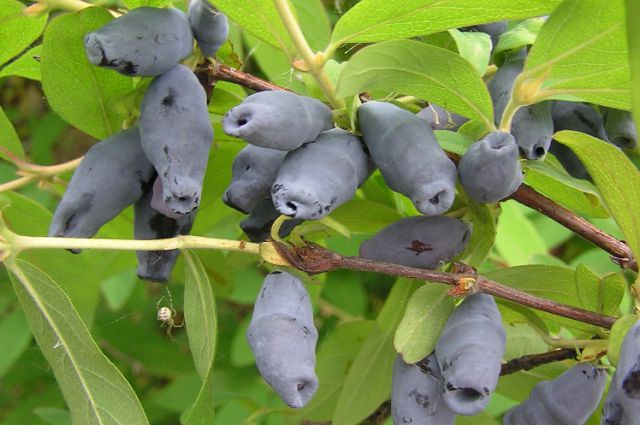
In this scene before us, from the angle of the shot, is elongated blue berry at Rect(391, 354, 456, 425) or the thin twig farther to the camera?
the thin twig

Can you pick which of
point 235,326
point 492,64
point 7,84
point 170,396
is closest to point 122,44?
Result: point 492,64

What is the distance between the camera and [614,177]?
2.22 feet

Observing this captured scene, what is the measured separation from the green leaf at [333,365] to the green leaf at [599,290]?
1.09 ft

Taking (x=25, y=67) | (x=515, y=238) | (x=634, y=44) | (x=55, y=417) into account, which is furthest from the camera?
(x=515, y=238)

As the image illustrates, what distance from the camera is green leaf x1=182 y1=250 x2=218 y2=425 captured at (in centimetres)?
73

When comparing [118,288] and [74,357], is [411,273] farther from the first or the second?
[118,288]

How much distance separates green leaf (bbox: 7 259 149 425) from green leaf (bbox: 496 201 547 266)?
2.53 ft

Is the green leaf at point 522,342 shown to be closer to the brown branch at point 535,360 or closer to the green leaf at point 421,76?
the brown branch at point 535,360

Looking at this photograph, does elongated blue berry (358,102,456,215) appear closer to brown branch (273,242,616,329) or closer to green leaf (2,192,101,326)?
brown branch (273,242,616,329)

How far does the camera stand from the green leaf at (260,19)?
2.25 ft

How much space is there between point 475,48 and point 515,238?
0.67m

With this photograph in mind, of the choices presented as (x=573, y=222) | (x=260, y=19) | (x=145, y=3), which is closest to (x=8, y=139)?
(x=145, y=3)

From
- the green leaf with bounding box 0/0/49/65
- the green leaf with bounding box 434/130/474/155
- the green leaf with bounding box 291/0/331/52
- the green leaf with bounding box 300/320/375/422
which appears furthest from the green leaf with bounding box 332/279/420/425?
the green leaf with bounding box 0/0/49/65

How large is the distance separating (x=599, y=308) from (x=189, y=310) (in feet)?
1.25
